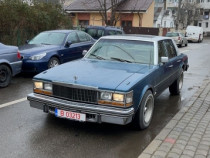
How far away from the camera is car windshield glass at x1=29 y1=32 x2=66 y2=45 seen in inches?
415

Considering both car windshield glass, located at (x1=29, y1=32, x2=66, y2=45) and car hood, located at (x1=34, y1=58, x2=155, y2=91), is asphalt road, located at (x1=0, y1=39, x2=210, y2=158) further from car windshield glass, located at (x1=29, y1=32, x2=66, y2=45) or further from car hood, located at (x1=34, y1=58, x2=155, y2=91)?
car windshield glass, located at (x1=29, y1=32, x2=66, y2=45)

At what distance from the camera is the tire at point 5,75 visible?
8156 millimetres

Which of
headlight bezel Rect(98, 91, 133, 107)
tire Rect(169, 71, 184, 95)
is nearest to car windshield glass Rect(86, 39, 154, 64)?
headlight bezel Rect(98, 91, 133, 107)

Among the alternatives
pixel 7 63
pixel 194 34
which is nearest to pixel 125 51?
pixel 7 63

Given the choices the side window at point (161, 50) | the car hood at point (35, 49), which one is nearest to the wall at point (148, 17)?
the car hood at point (35, 49)

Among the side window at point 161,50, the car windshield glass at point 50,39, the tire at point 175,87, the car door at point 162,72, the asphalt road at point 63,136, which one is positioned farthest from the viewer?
the car windshield glass at point 50,39

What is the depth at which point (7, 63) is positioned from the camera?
8.20 meters

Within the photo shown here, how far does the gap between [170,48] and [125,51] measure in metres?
1.60

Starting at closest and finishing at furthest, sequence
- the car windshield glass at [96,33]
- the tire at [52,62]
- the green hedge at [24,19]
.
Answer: the tire at [52,62], the green hedge at [24,19], the car windshield glass at [96,33]

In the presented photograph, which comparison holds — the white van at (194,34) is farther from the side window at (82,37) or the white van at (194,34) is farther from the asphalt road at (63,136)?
the asphalt road at (63,136)

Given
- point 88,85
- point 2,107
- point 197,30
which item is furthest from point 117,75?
point 197,30

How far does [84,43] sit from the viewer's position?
37.7ft

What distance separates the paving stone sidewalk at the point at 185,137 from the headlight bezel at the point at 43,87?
1.89m

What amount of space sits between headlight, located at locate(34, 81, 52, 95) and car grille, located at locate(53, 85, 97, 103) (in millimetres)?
131
